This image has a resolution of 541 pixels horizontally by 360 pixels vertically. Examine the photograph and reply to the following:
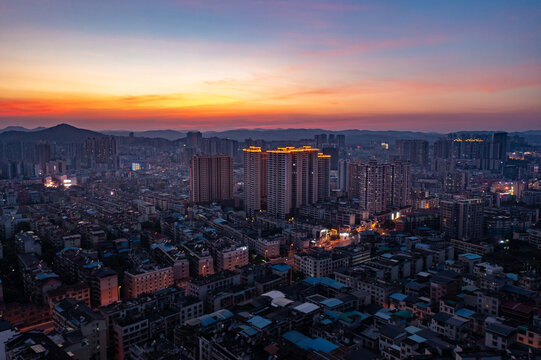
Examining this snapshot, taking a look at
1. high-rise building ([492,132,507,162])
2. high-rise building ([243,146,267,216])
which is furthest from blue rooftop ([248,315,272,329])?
high-rise building ([492,132,507,162])

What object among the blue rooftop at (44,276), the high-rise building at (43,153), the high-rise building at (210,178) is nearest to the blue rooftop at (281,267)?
the blue rooftop at (44,276)

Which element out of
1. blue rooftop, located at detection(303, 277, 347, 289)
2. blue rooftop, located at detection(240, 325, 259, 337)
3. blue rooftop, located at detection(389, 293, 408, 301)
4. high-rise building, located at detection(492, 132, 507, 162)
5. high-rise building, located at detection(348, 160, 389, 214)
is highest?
high-rise building, located at detection(492, 132, 507, 162)

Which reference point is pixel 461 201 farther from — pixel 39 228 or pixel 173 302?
pixel 39 228

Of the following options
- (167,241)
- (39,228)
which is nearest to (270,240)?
(167,241)

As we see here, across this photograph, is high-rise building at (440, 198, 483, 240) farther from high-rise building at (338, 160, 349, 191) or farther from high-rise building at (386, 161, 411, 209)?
high-rise building at (338, 160, 349, 191)

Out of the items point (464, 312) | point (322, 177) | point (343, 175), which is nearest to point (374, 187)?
point (322, 177)

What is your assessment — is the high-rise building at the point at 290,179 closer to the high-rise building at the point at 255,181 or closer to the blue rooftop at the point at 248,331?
the high-rise building at the point at 255,181
